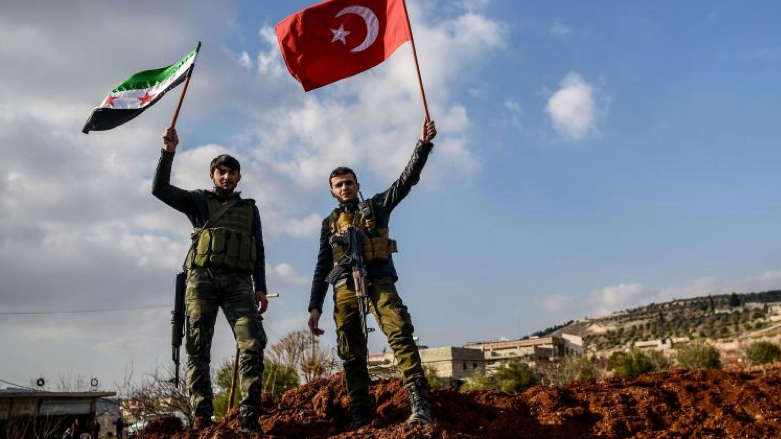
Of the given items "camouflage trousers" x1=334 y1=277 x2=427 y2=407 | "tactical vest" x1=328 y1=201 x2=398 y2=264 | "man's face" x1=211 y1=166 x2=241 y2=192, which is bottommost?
"camouflage trousers" x1=334 y1=277 x2=427 y2=407

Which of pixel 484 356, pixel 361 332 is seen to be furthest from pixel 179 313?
pixel 484 356

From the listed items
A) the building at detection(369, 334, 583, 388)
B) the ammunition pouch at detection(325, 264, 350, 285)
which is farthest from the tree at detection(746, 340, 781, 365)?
the ammunition pouch at detection(325, 264, 350, 285)

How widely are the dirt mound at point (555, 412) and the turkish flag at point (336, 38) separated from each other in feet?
9.59

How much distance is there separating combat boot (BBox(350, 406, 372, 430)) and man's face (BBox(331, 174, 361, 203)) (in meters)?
1.62

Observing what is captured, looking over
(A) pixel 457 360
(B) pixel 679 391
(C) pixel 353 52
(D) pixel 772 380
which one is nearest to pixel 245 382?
(C) pixel 353 52

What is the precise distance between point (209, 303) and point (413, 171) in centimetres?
189

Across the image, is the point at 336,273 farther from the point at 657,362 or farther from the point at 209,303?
the point at 657,362

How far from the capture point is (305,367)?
21.1 metres

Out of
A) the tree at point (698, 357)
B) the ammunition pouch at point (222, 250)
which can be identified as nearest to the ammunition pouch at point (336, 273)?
the ammunition pouch at point (222, 250)

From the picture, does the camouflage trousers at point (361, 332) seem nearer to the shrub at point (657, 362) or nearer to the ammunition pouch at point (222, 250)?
the ammunition pouch at point (222, 250)

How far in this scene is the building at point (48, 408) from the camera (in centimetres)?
2323

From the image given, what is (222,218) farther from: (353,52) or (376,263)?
(353,52)

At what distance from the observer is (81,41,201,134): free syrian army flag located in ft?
22.1

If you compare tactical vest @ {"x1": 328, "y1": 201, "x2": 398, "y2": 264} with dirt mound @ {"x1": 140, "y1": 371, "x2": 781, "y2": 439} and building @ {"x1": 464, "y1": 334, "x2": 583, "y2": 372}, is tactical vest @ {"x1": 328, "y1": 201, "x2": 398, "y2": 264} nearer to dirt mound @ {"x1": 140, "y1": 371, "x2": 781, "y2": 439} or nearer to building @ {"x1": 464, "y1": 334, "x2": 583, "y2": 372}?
dirt mound @ {"x1": 140, "y1": 371, "x2": 781, "y2": 439}
